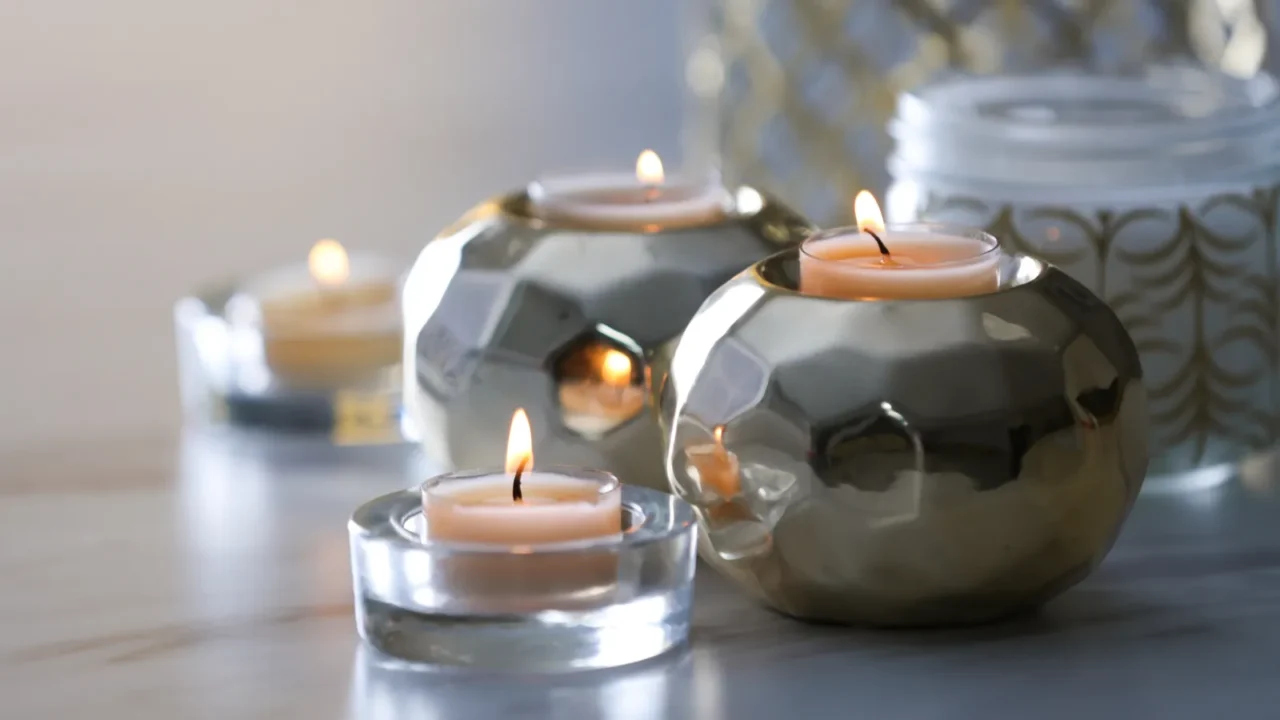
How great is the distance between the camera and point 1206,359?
64cm

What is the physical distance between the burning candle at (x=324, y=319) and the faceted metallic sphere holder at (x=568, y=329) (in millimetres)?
147

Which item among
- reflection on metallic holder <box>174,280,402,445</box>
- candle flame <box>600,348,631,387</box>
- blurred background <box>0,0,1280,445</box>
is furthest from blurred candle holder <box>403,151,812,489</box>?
blurred background <box>0,0,1280,445</box>

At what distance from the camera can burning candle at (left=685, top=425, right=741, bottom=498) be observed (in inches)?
20.1

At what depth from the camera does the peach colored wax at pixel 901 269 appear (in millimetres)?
513

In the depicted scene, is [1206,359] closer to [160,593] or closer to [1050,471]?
[1050,471]

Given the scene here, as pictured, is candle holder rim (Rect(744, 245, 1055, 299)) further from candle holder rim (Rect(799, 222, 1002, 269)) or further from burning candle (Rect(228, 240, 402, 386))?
burning candle (Rect(228, 240, 402, 386))

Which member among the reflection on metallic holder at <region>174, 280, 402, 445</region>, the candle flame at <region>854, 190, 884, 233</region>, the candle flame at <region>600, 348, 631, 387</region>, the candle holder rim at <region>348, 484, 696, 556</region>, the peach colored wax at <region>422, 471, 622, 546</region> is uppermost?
the candle flame at <region>854, 190, 884, 233</region>

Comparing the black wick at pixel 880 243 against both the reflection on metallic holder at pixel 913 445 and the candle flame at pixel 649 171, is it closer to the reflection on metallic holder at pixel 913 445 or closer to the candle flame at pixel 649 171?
the reflection on metallic holder at pixel 913 445

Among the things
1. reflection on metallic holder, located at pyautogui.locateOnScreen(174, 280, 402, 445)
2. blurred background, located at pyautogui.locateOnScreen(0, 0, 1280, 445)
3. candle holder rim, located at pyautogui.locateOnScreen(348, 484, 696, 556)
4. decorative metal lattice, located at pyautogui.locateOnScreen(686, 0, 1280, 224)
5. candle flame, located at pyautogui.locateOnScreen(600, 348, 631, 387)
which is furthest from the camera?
blurred background, located at pyautogui.locateOnScreen(0, 0, 1280, 445)

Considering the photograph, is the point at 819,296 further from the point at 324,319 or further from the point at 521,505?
the point at 324,319

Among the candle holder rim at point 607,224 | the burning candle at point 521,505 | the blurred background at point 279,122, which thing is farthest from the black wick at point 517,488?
the blurred background at point 279,122

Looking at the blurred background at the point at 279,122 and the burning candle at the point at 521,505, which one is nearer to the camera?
the burning candle at the point at 521,505

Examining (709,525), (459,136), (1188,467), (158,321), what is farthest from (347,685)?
(459,136)

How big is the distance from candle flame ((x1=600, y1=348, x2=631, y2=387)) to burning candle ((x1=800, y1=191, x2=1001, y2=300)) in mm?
71
